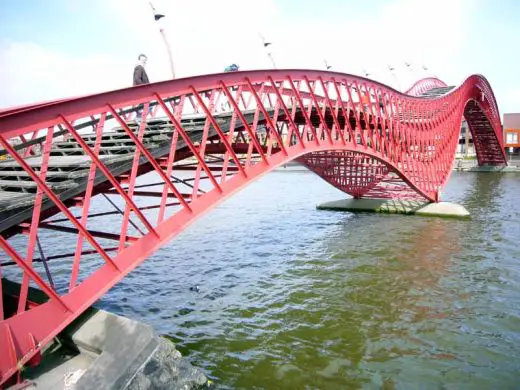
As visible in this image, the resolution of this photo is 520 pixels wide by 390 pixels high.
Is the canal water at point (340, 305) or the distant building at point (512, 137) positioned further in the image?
the distant building at point (512, 137)

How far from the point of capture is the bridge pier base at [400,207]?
87.1ft

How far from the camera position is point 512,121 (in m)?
90.0

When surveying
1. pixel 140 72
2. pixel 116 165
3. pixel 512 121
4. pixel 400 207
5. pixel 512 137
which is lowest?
pixel 400 207

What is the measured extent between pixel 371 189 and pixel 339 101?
51.6ft

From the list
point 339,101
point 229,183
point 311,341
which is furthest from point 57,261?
point 339,101

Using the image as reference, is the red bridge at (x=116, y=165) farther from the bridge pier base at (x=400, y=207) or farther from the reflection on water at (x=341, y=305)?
the bridge pier base at (x=400, y=207)

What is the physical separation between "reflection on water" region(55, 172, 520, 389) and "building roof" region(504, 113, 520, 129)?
265ft

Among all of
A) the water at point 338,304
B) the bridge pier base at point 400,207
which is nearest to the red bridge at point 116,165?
the water at point 338,304

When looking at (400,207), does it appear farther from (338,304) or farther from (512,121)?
(512,121)

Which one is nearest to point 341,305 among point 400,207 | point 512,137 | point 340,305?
point 340,305

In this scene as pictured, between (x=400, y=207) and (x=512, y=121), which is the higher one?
(x=512, y=121)

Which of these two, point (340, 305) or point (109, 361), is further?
point (340, 305)

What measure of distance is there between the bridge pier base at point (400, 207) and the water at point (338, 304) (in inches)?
149

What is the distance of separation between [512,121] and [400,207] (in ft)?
258
